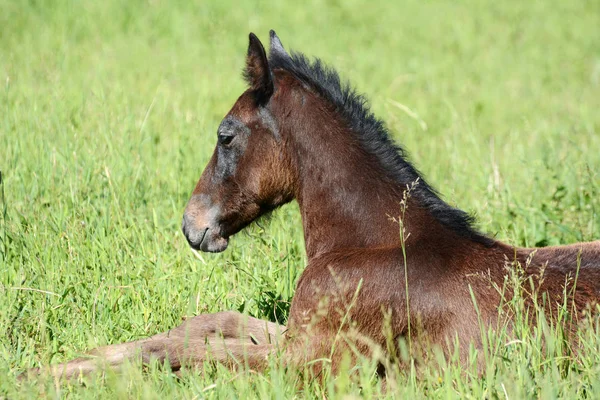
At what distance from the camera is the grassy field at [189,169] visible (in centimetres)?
389

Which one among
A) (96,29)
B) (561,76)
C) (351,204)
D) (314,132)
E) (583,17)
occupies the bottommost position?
(351,204)

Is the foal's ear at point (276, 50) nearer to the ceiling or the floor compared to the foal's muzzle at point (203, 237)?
nearer to the ceiling

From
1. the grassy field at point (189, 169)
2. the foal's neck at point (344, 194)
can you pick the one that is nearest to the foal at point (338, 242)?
the foal's neck at point (344, 194)

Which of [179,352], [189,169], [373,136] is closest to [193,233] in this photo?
[179,352]

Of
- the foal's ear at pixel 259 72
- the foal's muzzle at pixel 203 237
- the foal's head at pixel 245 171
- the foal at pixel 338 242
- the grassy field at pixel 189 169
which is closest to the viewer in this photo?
the grassy field at pixel 189 169

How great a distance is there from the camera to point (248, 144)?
178 inches

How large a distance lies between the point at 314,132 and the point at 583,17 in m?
11.9

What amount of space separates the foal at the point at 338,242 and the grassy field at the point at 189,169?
0.71 feet

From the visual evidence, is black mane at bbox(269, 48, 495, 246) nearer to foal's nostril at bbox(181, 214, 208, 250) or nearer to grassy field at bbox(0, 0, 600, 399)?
grassy field at bbox(0, 0, 600, 399)

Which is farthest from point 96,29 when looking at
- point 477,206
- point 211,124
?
point 477,206

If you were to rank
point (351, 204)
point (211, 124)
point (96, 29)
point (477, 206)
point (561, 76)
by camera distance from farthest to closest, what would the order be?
1. point (561, 76)
2. point (96, 29)
3. point (211, 124)
4. point (477, 206)
5. point (351, 204)

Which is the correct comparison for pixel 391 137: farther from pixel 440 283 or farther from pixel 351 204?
pixel 440 283

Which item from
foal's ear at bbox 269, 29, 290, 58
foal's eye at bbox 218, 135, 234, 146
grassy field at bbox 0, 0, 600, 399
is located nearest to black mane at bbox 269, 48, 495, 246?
foal's ear at bbox 269, 29, 290, 58

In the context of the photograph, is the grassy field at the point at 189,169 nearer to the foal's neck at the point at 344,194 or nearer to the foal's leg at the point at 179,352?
the foal's leg at the point at 179,352
